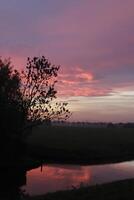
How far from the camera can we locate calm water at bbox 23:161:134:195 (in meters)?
38.7

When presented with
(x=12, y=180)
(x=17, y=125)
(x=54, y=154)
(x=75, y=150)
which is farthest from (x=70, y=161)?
(x=17, y=125)

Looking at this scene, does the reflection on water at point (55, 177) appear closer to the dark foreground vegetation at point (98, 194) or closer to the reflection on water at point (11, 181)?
the reflection on water at point (11, 181)

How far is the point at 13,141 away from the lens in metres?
31.0

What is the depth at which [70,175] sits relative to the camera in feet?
157

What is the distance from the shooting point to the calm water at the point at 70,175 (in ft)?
127

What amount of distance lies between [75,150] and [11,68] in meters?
21.5

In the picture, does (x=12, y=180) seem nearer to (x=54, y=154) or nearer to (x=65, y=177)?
(x=65, y=177)

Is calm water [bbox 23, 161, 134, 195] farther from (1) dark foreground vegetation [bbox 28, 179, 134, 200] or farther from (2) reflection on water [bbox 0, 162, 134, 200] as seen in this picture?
(1) dark foreground vegetation [bbox 28, 179, 134, 200]

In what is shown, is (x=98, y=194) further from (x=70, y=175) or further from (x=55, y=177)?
(x=70, y=175)

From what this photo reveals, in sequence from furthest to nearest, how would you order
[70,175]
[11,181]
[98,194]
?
[70,175], [11,181], [98,194]

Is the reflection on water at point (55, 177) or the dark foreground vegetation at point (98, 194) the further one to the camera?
the reflection on water at point (55, 177)

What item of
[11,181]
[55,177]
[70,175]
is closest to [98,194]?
[11,181]

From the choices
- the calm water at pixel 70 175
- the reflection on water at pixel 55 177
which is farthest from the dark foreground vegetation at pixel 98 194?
the calm water at pixel 70 175

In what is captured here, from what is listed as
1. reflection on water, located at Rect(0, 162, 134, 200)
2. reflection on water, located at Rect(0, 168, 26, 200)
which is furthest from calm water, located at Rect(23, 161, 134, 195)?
reflection on water, located at Rect(0, 168, 26, 200)
